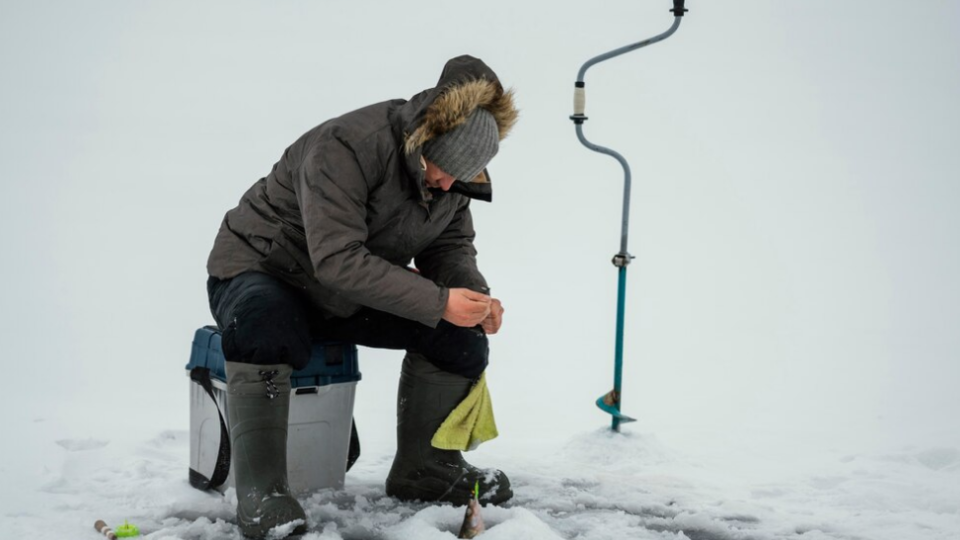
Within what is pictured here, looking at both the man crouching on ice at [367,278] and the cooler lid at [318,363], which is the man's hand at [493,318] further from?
the cooler lid at [318,363]

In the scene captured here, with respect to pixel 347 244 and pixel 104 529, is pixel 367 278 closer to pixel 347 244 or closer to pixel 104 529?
pixel 347 244

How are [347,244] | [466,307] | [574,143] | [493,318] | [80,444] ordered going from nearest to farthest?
[347,244] → [466,307] → [493,318] → [80,444] → [574,143]

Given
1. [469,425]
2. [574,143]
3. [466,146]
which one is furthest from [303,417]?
[574,143]

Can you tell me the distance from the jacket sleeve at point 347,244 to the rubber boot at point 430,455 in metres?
0.37

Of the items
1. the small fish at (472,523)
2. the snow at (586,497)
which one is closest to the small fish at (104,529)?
the snow at (586,497)

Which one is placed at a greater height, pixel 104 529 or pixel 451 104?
pixel 451 104

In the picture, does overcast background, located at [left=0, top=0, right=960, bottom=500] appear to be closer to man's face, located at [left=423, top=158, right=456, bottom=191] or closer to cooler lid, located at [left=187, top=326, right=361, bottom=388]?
cooler lid, located at [left=187, top=326, right=361, bottom=388]

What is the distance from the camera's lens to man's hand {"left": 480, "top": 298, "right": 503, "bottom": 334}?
99.0 inches

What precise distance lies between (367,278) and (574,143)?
7.08 m

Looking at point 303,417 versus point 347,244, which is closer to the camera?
point 347,244

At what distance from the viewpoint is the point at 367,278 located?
228 cm

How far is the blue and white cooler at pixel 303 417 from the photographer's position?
8.48 ft

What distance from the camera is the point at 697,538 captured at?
2.48 m

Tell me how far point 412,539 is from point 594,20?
23.7ft
